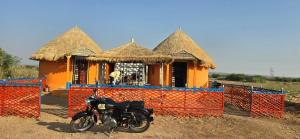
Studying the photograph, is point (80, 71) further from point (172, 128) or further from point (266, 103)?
point (266, 103)

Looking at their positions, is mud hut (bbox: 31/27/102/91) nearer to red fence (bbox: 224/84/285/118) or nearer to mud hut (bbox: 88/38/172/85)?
mud hut (bbox: 88/38/172/85)

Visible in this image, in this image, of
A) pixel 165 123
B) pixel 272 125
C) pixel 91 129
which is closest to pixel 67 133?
pixel 91 129

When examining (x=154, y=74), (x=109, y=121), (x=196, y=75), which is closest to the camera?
(x=109, y=121)

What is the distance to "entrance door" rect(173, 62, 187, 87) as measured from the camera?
17922mm

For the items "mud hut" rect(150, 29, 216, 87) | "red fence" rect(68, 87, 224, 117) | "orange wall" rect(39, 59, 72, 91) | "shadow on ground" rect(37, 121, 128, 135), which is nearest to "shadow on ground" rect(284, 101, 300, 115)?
"mud hut" rect(150, 29, 216, 87)

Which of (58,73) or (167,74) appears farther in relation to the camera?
(167,74)

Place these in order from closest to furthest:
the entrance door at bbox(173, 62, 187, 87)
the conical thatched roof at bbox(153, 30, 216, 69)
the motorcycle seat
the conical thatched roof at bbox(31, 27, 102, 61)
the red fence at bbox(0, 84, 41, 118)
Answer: the motorcycle seat, the red fence at bbox(0, 84, 41, 118), the conical thatched roof at bbox(31, 27, 102, 61), the conical thatched roof at bbox(153, 30, 216, 69), the entrance door at bbox(173, 62, 187, 87)

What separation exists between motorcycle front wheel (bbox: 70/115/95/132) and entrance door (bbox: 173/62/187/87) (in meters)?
10.1

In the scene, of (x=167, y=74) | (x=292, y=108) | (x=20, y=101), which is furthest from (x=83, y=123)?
(x=292, y=108)

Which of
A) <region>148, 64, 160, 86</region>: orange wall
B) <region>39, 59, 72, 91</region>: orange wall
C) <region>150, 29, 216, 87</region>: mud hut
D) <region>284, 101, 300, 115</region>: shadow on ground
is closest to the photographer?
<region>284, 101, 300, 115</region>: shadow on ground

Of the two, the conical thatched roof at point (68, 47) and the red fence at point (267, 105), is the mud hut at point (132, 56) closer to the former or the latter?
the conical thatched roof at point (68, 47)

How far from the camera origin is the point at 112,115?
331 inches

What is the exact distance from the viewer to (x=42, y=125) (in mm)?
9016

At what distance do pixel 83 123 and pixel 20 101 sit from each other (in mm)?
2767
